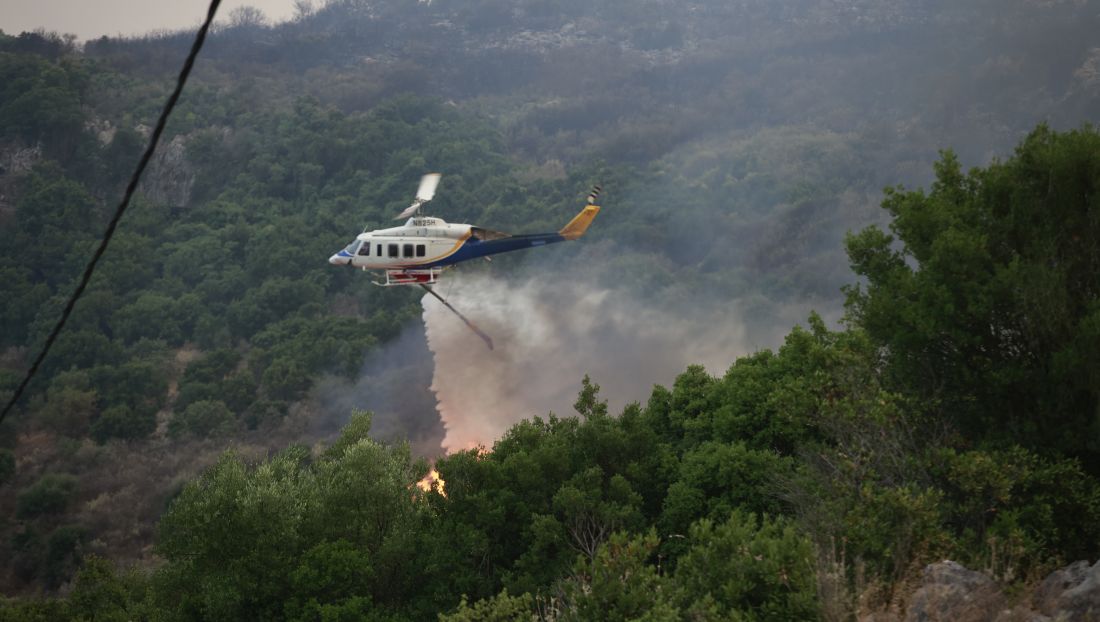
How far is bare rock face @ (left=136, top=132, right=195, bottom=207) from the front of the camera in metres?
143

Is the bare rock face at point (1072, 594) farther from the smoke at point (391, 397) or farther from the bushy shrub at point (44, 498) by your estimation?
the bushy shrub at point (44, 498)

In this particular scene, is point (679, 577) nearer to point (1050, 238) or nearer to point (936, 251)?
point (936, 251)

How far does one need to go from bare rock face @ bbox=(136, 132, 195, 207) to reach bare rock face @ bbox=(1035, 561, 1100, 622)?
133 m

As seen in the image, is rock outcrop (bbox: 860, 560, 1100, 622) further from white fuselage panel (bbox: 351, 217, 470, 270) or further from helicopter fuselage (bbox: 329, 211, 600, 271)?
white fuselage panel (bbox: 351, 217, 470, 270)

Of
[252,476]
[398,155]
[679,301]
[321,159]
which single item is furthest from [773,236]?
[252,476]

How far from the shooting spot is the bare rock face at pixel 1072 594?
70.2ft

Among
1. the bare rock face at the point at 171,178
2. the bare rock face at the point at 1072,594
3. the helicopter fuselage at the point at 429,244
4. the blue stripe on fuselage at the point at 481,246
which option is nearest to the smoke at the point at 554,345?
the blue stripe on fuselage at the point at 481,246

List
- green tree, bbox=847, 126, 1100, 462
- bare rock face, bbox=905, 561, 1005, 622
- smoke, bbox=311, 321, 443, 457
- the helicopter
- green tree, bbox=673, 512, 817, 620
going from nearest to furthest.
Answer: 1. bare rock face, bbox=905, 561, 1005, 622
2. green tree, bbox=673, 512, 817, 620
3. green tree, bbox=847, 126, 1100, 462
4. the helicopter
5. smoke, bbox=311, 321, 443, 457

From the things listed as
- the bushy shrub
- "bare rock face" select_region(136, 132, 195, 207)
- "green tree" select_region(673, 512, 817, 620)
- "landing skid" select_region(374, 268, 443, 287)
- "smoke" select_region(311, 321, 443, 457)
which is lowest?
the bushy shrub

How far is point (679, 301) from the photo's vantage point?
11856cm

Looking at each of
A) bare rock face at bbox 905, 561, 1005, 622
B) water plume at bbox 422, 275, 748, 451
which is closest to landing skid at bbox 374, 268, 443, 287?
bare rock face at bbox 905, 561, 1005, 622

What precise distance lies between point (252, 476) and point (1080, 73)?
150369mm

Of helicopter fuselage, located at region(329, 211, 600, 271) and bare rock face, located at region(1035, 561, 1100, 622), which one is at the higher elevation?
helicopter fuselage, located at region(329, 211, 600, 271)

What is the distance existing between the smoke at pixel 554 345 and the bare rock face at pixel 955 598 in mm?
44334
